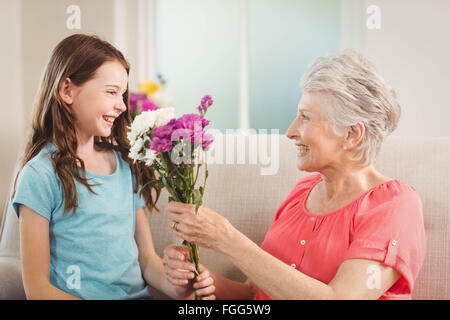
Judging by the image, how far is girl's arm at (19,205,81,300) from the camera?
3.67 ft

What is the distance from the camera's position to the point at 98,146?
4.58 ft

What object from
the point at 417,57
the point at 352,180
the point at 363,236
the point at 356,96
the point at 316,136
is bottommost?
the point at 363,236

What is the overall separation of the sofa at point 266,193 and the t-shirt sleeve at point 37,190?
38 centimetres

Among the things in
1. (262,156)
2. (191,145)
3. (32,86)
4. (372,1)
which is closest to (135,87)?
(32,86)

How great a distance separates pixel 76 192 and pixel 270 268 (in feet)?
1.83

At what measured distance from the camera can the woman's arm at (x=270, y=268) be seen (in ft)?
3.41

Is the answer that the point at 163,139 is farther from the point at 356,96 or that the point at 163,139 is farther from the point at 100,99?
the point at 356,96

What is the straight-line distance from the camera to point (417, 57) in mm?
2891

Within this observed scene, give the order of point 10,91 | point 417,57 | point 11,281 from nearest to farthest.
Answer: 1. point 11,281
2. point 10,91
3. point 417,57

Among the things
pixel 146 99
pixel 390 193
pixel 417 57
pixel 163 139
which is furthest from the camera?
pixel 417 57

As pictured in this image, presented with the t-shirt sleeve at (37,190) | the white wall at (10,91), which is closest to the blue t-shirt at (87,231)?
the t-shirt sleeve at (37,190)

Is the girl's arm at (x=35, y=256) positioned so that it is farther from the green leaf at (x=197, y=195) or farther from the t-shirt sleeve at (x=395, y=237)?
the t-shirt sleeve at (x=395, y=237)

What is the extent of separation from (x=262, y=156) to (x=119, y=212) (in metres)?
0.61
